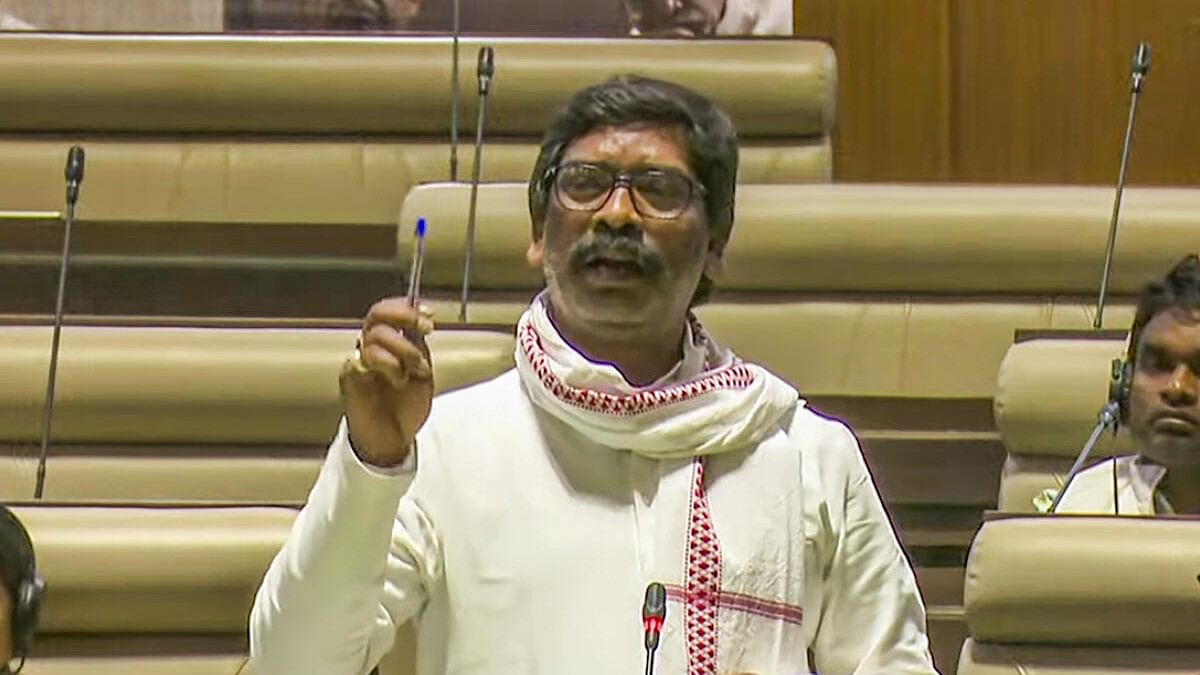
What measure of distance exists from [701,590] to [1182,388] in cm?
87

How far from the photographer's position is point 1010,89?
345cm

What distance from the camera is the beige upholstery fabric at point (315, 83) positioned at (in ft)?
9.31

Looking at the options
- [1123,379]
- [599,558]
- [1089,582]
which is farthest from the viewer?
[1123,379]

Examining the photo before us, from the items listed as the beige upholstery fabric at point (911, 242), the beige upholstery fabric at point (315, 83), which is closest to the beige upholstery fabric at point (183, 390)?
the beige upholstery fabric at point (911, 242)

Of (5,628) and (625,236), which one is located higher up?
(625,236)

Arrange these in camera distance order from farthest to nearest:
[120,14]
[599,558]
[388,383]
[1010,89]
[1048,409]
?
[1010,89]
[120,14]
[1048,409]
[599,558]
[388,383]

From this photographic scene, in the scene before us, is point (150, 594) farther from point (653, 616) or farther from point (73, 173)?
point (73, 173)

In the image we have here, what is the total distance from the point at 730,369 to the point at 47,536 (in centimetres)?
65

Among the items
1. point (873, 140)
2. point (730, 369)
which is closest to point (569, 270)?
point (730, 369)

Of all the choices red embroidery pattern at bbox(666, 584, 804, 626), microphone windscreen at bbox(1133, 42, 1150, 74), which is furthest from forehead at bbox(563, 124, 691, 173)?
microphone windscreen at bbox(1133, 42, 1150, 74)

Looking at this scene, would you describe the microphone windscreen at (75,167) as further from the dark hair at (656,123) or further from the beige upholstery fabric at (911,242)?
the dark hair at (656,123)

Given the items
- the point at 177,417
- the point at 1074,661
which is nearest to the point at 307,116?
the point at 177,417

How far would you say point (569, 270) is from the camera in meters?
1.26

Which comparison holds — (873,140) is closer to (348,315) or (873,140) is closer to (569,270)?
(348,315)
